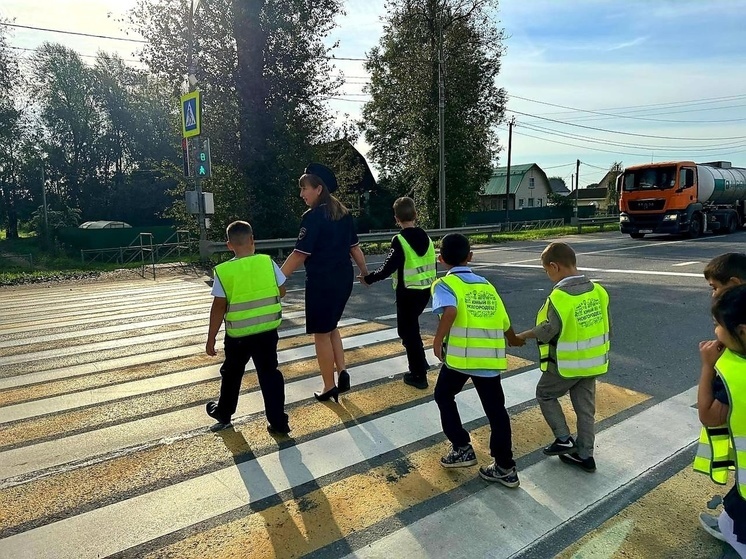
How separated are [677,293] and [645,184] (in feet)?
52.3

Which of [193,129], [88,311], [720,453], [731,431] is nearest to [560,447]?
[720,453]

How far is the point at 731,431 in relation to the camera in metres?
2.24

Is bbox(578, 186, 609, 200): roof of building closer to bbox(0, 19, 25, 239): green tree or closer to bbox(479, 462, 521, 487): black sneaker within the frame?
bbox(0, 19, 25, 239): green tree

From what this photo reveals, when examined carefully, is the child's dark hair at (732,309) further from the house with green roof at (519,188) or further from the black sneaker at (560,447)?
the house with green roof at (519,188)

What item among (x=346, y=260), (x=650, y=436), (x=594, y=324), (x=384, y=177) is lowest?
(x=650, y=436)

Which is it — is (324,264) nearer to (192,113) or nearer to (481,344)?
(481,344)

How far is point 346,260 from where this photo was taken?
14.7 ft

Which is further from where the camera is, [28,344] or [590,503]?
[28,344]

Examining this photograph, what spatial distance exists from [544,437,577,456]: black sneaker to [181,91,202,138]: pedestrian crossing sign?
1354 cm

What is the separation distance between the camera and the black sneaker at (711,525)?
2.66 metres

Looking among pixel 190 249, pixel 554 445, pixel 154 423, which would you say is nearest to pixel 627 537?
pixel 554 445

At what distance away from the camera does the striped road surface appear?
2.69 m

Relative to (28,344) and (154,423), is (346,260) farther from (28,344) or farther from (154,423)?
(28,344)

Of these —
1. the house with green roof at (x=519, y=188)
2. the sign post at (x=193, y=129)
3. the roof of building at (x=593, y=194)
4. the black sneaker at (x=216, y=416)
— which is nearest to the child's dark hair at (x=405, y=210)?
the black sneaker at (x=216, y=416)
